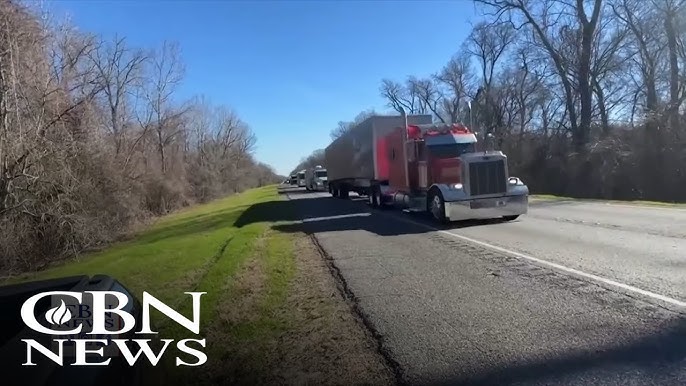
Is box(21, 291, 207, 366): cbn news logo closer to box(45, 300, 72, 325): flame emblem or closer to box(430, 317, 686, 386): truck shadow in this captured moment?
box(45, 300, 72, 325): flame emblem

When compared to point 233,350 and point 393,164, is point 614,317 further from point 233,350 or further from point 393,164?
point 393,164

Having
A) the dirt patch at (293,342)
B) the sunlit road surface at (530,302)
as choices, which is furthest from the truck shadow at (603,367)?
the dirt patch at (293,342)

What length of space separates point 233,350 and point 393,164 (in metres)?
17.4

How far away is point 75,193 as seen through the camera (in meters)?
21.0

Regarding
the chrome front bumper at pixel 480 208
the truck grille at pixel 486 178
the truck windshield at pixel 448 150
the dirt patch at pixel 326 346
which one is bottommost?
the dirt patch at pixel 326 346

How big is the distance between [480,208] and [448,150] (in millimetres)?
3145

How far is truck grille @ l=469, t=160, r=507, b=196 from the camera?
1667cm

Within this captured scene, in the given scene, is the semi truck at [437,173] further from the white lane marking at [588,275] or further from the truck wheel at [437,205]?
the white lane marking at [588,275]

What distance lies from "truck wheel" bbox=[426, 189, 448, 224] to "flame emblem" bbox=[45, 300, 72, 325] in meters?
14.2

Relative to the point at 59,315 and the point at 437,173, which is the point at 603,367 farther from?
the point at 437,173

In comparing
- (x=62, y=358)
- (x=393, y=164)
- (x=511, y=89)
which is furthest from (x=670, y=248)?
(x=511, y=89)

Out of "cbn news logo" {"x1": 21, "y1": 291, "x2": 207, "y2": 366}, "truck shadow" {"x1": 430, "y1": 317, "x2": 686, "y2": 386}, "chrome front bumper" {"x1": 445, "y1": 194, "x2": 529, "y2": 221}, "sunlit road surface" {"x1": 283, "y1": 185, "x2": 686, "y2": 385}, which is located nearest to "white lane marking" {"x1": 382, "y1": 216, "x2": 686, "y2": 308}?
"sunlit road surface" {"x1": 283, "y1": 185, "x2": 686, "y2": 385}

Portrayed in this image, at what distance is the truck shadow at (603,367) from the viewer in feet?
14.6

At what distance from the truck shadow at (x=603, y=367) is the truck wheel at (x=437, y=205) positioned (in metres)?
11.8
